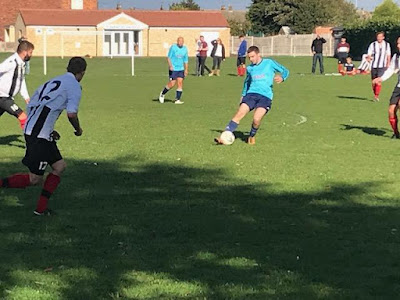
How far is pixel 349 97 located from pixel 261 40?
5493cm

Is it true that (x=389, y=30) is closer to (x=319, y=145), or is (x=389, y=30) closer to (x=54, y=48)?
(x=54, y=48)

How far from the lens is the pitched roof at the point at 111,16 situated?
74812 mm

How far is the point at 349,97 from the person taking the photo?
→ 24094 millimetres

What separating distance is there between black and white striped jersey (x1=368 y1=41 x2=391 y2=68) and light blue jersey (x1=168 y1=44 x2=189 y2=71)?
228 inches

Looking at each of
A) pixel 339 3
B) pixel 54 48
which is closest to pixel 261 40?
pixel 54 48

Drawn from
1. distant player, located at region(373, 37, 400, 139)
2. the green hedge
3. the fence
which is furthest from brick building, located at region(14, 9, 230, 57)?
distant player, located at region(373, 37, 400, 139)

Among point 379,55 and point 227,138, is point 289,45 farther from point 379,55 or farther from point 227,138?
point 227,138

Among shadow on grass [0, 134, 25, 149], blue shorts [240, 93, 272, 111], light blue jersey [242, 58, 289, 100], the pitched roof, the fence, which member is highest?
the pitched roof

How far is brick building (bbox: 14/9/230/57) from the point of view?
7325 centimetres

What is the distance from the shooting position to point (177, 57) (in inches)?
849

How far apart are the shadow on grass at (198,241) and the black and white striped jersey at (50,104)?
876 mm

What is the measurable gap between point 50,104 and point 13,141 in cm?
619

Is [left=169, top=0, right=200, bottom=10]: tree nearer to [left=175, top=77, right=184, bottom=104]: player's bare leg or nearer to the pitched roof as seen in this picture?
the pitched roof

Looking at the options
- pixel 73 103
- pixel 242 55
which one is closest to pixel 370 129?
pixel 73 103
